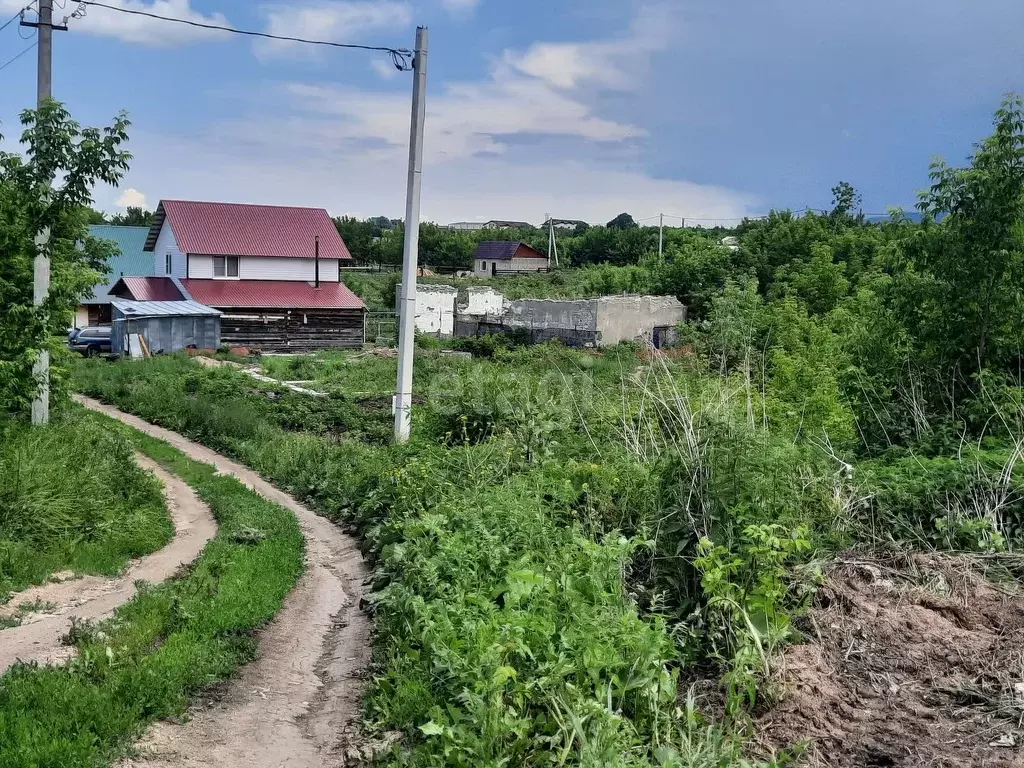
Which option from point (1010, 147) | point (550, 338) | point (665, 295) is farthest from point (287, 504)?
point (665, 295)

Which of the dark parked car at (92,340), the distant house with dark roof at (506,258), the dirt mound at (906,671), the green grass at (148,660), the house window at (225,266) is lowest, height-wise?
the green grass at (148,660)

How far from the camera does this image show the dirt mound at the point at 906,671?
5.18m

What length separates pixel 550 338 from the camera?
42469 millimetres

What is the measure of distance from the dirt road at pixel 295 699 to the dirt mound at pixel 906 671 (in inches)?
118

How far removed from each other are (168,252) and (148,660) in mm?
44224

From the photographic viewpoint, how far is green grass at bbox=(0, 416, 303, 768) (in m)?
5.77

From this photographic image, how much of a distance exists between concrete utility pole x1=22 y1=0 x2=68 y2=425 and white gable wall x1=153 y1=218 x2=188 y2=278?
32.2m

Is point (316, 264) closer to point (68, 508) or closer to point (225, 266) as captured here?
point (225, 266)

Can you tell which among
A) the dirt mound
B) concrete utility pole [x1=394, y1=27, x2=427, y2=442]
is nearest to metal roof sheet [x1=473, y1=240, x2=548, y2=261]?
concrete utility pole [x1=394, y1=27, x2=427, y2=442]

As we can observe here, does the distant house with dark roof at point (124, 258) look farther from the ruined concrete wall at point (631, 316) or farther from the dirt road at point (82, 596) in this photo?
the dirt road at point (82, 596)

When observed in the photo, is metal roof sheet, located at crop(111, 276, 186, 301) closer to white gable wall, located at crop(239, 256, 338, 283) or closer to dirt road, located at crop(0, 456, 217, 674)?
white gable wall, located at crop(239, 256, 338, 283)

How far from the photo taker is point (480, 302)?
1994 inches

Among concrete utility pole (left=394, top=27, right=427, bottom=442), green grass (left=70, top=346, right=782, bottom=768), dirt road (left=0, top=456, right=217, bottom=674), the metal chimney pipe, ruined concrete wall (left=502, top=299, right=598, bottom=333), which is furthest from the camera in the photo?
the metal chimney pipe

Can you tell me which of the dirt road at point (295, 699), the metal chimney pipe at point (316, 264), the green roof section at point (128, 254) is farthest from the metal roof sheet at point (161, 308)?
the dirt road at point (295, 699)
